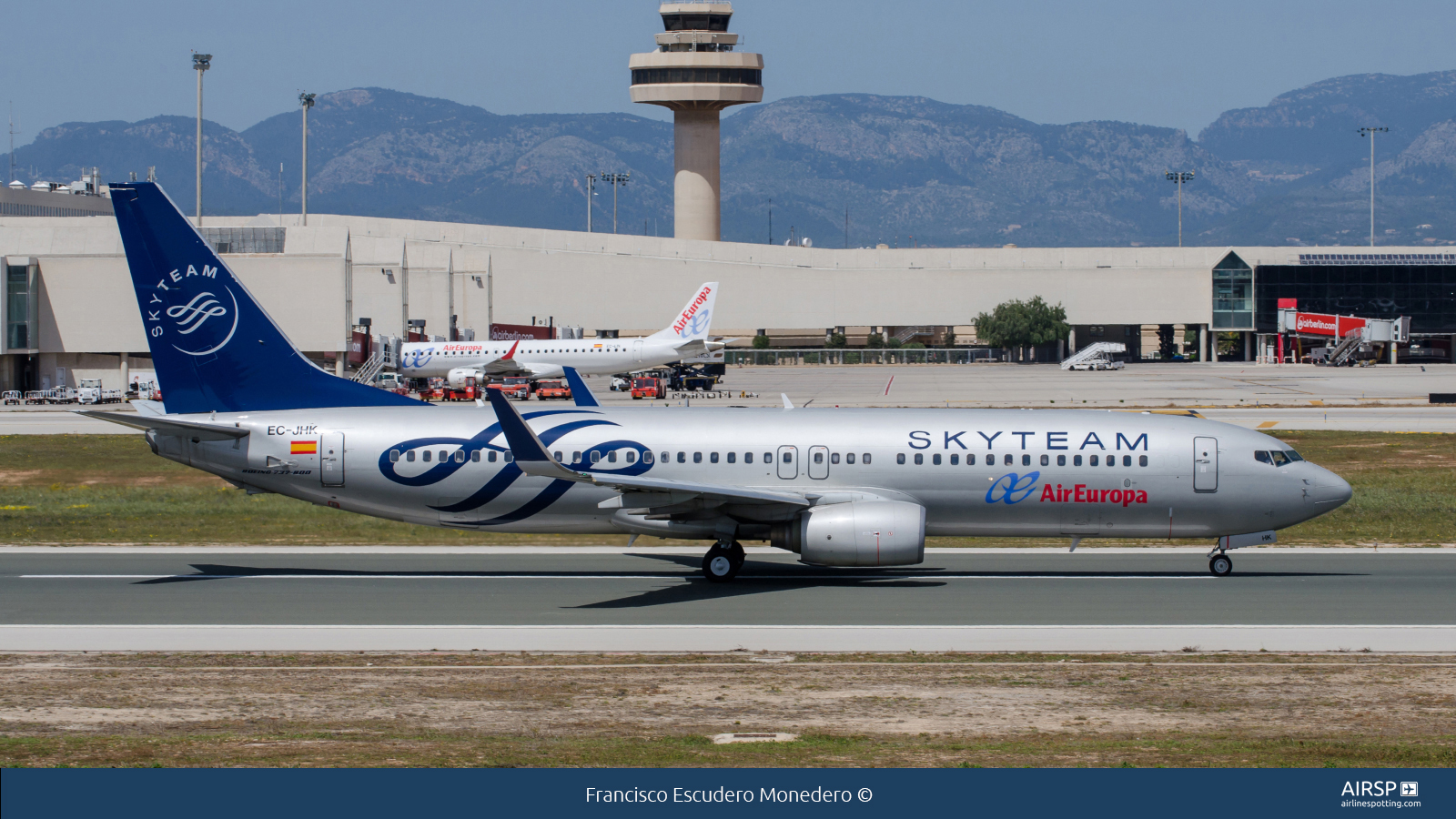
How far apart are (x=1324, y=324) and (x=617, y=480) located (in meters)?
142

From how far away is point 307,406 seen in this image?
29.6 meters

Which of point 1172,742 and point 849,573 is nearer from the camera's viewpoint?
point 1172,742

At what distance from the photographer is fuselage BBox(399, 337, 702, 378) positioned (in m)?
98.0

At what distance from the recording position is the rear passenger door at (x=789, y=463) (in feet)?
92.6

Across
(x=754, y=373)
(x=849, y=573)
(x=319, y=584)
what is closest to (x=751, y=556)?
(x=849, y=573)

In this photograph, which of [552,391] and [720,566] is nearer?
[720,566]

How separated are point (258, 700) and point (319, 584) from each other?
10.3m

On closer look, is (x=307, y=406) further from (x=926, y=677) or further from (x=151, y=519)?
(x=926, y=677)

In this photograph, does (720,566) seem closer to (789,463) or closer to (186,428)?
(789,463)

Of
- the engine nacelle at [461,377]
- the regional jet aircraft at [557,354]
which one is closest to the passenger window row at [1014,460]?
A: the regional jet aircraft at [557,354]

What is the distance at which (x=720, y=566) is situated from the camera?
2828 centimetres

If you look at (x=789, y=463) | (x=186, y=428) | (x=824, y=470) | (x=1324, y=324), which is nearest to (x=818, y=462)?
(x=824, y=470)

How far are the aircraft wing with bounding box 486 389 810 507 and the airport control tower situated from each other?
160 meters

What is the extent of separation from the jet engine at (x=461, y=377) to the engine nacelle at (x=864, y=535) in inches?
2799
